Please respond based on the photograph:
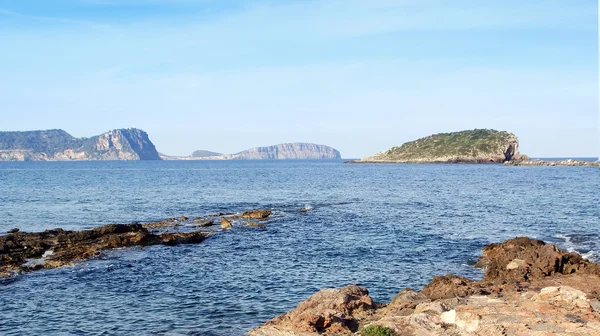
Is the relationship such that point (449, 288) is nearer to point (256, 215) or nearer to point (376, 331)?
point (376, 331)

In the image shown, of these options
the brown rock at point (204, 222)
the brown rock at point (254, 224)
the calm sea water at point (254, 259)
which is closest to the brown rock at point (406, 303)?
the calm sea water at point (254, 259)

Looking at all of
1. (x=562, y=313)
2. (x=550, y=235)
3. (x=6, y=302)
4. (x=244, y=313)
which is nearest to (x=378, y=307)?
(x=244, y=313)

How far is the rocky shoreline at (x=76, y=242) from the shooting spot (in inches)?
1407

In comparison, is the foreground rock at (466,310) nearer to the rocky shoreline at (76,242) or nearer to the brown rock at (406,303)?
the brown rock at (406,303)

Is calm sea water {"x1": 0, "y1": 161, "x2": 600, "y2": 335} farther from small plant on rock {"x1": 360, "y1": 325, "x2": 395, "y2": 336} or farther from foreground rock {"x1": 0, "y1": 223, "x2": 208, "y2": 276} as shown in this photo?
small plant on rock {"x1": 360, "y1": 325, "x2": 395, "y2": 336}

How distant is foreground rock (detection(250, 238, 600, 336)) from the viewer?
60.1 ft

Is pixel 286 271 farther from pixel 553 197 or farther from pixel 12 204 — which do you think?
pixel 553 197

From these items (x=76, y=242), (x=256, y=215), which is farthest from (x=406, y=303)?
(x=256, y=215)

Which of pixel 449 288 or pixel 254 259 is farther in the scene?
pixel 254 259

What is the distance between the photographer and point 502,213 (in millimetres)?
63438

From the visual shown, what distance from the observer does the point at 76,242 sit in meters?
43.2

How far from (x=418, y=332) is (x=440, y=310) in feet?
7.18

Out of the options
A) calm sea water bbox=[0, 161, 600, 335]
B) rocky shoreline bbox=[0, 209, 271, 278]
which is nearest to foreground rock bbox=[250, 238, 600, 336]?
calm sea water bbox=[0, 161, 600, 335]

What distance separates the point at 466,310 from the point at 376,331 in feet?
13.4
